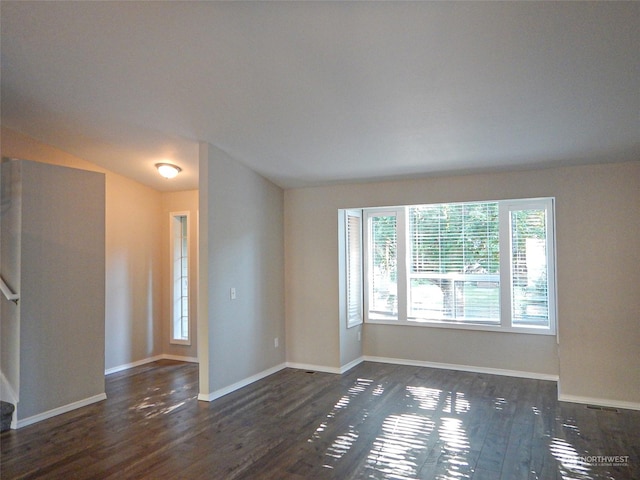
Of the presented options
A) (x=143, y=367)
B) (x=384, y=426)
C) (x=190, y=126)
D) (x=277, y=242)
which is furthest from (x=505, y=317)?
(x=143, y=367)

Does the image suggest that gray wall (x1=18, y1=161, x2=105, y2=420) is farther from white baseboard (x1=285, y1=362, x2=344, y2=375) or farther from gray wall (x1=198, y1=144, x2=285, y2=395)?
white baseboard (x1=285, y1=362, x2=344, y2=375)

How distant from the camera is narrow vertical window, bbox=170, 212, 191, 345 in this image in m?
6.38

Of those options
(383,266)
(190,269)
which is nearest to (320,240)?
(383,266)

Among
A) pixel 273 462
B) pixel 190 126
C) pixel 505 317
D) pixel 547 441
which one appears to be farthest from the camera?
pixel 505 317

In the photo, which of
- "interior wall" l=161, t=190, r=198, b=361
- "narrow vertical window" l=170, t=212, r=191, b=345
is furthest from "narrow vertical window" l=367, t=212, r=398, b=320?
"narrow vertical window" l=170, t=212, r=191, b=345

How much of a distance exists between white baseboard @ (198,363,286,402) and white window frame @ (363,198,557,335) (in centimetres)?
151

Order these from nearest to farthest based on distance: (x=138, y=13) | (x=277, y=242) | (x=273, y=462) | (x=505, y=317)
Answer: (x=138, y=13)
(x=273, y=462)
(x=505, y=317)
(x=277, y=242)

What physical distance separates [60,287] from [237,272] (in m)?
1.73

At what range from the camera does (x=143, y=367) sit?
5891 mm

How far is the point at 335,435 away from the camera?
3518 mm

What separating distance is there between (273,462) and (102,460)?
1234 millimetres

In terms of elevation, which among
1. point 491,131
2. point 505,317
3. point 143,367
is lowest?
point 143,367

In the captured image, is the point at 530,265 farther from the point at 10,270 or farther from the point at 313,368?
the point at 10,270

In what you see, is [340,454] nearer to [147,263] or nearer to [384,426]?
[384,426]
